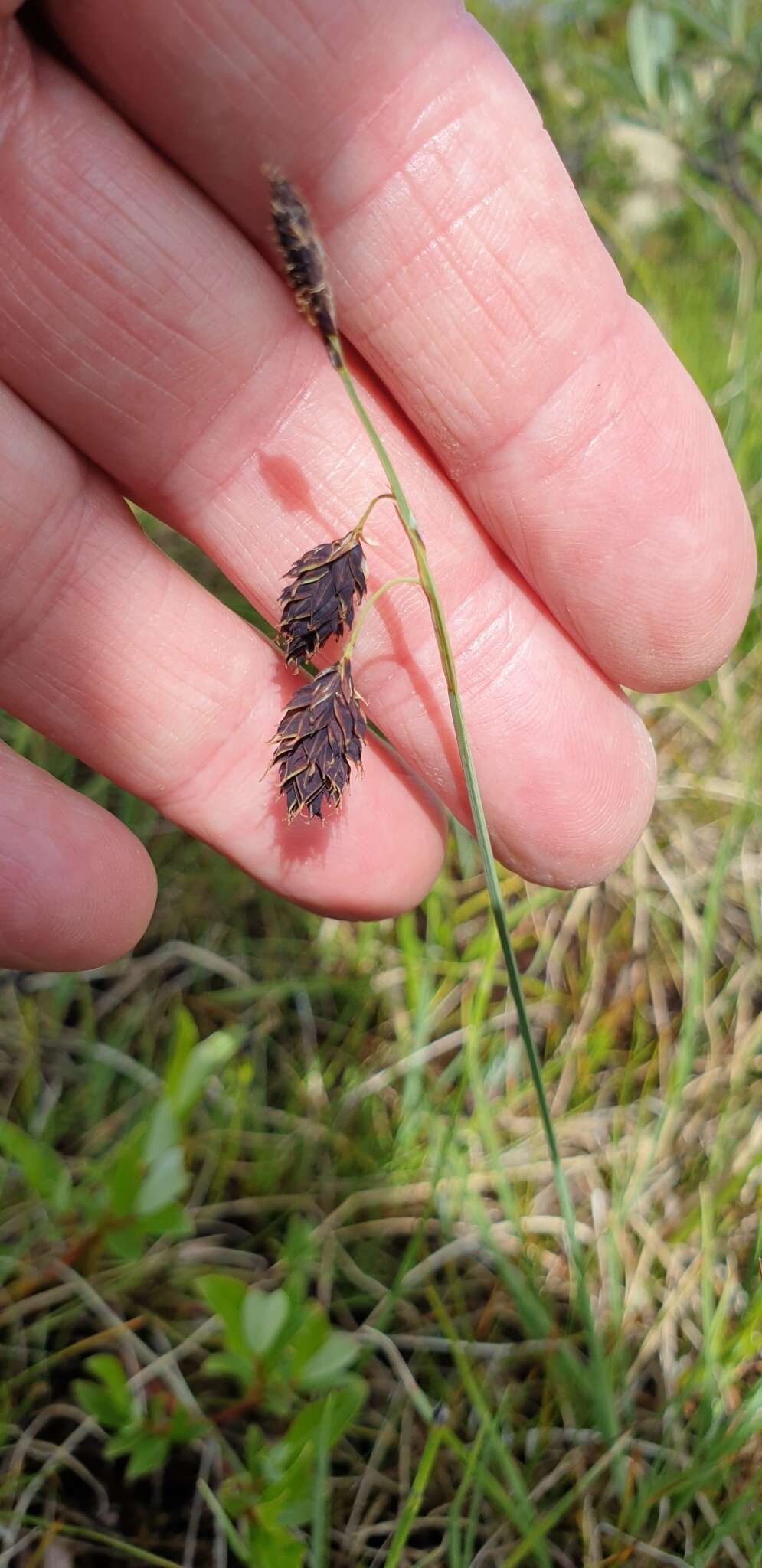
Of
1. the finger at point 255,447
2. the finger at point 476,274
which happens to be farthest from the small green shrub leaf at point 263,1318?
the finger at point 476,274

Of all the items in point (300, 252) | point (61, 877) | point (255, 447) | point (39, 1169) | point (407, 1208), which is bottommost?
point (407, 1208)

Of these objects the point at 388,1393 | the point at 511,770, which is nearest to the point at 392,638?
the point at 511,770

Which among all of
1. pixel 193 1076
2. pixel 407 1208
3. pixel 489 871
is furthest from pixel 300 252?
pixel 407 1208

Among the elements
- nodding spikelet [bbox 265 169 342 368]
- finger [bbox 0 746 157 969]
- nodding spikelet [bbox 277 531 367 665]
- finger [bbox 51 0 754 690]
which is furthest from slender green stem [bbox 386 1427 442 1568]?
nodding spikelet [bbox 265 169 342 368]

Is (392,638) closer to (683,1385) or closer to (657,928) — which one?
(657,928)

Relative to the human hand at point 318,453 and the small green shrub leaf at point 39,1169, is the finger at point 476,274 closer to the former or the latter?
the human hand at point 318,453

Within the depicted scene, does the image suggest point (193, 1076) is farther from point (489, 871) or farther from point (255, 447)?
point (255, 447)
